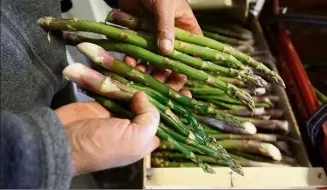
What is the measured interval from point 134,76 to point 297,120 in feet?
2.63

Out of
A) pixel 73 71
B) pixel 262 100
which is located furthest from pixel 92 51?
pixel 262 100

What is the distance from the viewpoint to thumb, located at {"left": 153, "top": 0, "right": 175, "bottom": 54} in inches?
33.3

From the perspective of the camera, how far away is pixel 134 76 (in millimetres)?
875

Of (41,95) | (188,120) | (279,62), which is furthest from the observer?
(279,62)

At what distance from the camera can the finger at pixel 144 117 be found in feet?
2.29

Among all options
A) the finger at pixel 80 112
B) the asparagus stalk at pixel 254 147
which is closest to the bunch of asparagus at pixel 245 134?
the asparagus stalk at pixel 254 147

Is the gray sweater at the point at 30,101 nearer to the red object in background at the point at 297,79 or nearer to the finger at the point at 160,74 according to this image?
the finger at the point at 160,74

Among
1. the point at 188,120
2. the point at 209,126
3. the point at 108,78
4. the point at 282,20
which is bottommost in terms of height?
the point at 209,126

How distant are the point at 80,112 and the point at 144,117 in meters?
0.16

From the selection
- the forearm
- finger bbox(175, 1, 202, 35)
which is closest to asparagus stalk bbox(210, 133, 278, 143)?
finger bbox(175, 1, 202, 35)

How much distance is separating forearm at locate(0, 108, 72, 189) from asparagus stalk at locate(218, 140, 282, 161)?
759mm

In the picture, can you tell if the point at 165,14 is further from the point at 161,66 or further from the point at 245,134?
the point at 245,134

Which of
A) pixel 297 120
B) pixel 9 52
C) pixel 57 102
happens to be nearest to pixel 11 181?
pixel 9 52

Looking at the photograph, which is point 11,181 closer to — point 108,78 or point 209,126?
point 108,78
